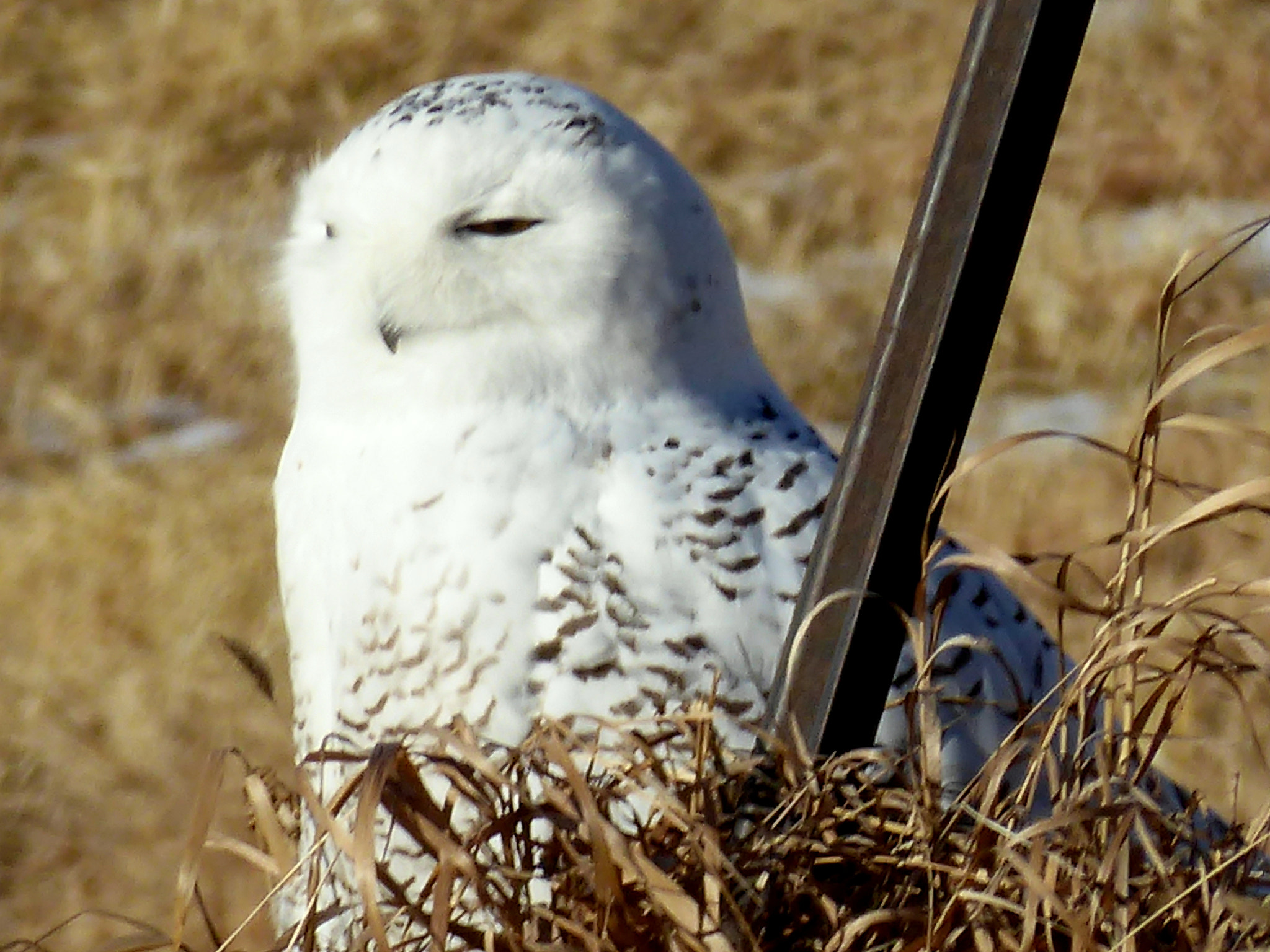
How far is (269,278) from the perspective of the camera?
1.95 m

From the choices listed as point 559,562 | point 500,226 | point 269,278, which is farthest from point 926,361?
point 269,278

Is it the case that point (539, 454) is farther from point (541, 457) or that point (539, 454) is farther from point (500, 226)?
point (500, 226)

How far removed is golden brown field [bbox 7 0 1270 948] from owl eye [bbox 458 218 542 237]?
1.30 metres

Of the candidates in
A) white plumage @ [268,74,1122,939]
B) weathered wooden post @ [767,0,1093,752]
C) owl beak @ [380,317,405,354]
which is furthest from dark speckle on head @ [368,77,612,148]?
weathered wooden post @ [767,0,1093,752]

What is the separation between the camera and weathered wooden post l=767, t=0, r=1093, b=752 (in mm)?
1042

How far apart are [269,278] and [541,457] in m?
0.59

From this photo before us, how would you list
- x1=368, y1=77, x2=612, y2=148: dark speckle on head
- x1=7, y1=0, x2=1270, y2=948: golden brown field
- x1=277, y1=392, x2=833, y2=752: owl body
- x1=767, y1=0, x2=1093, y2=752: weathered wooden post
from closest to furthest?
x1=767, y1=0, x2=1093, y2=752: weathered wooden post, x1=277, y1=392, x2=833, y2=752: owl body, x1=368, y1=77, x2=612, y2=148: dark speckle on head, x1=7, y1=0, x2=1270, y2=948: golden brown field

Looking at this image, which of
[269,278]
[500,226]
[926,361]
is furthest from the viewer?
[269,278]

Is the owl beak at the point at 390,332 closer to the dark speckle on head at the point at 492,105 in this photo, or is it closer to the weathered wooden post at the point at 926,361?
the dark speckle on head at the point at 492,105

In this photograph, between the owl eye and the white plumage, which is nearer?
the white plumage

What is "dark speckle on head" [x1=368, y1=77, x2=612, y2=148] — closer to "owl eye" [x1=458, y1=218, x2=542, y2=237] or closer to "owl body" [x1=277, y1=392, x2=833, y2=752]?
"owl eye" [x1=458, y1=218, x2=542, y2=237]

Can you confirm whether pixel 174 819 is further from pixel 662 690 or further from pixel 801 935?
pixel 801 935

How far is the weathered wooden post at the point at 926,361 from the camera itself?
1.04m

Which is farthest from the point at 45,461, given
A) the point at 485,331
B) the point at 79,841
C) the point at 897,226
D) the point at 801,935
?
the point at 801,935
